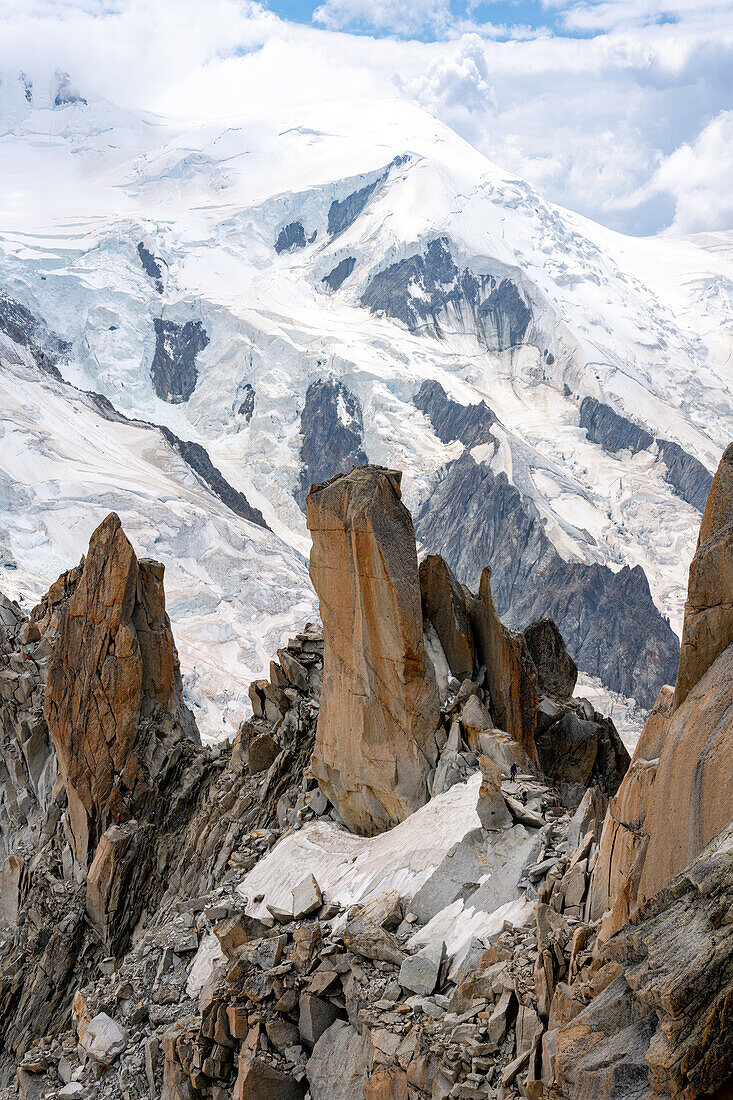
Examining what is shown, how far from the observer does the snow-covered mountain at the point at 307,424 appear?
3841 inches

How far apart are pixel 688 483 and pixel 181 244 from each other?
390 feet

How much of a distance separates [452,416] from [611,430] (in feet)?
110

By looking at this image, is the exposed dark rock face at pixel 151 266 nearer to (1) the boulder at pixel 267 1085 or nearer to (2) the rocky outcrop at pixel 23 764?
(2) the rocky outcrop at pixel 23 764

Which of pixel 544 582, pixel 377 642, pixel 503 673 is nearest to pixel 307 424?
pixel 544 582

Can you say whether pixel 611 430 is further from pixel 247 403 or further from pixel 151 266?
pixel 151 266

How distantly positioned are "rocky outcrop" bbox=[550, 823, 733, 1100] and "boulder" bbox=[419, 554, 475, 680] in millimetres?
12364

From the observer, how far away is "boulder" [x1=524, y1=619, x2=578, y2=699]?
27125 millimetres

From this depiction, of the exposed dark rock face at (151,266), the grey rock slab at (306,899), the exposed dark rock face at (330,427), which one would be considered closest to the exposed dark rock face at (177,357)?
the exposed dark rock face at (151,266)

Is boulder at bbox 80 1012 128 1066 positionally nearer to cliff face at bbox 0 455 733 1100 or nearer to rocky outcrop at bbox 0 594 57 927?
cliff face at bbox 0 455 733 1100

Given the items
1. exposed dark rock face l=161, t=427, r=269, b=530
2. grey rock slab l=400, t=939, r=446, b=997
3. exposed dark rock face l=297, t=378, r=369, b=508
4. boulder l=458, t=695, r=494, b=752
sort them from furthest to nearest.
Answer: exposed dark rock face l=297, t=378, r=369, b=508 → exposed dark rock face l=161, t=427, r=269, b=530 → boulder l=458, t=695, r=494, b=752 → grey rock slab l=400, t=939, r=446, b=997

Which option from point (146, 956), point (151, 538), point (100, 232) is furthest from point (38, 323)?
point (146, 956)

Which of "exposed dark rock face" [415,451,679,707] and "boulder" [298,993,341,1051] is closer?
"boulder" [298,993,341,1051]

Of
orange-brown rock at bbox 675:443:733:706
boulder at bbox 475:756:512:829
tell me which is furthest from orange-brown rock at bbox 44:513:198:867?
orange-brown rock at bbox 675:443:733:706

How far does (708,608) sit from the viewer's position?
9125mm
